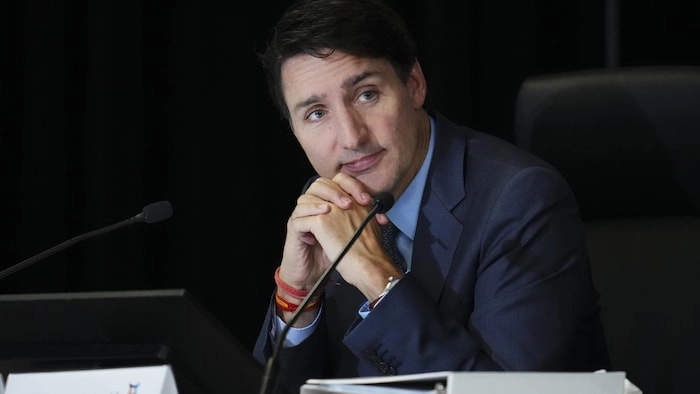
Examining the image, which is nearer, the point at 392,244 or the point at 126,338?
the point at 126,338

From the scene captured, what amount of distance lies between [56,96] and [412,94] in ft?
4.07

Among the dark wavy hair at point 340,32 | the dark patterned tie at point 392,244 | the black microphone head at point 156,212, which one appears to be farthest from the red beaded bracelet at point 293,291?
the dark wavy hair at point 340,32

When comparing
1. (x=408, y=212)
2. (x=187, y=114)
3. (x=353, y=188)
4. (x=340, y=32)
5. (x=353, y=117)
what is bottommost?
(x=187, y=114)

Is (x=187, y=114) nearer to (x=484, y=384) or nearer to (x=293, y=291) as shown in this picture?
(x=293, y=291)

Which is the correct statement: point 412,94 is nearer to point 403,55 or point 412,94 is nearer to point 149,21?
point 403,55

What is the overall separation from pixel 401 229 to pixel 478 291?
0.24 metres

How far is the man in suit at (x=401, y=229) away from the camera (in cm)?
192

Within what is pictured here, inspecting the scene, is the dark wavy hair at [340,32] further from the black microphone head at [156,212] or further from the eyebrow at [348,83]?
the black microphone head at [156,212]

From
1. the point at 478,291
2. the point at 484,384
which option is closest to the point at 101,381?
the point at 484,384

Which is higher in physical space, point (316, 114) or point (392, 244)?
point (316, 114)

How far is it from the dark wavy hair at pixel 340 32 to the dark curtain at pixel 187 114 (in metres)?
0.97

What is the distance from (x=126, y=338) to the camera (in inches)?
61.7

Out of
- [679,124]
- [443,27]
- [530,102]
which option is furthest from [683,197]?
[443,27]

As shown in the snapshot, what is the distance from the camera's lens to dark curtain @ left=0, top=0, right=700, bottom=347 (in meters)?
3.12
